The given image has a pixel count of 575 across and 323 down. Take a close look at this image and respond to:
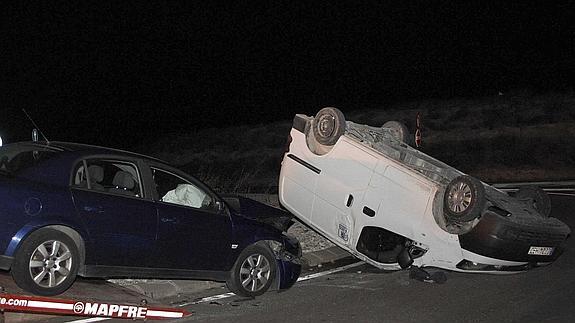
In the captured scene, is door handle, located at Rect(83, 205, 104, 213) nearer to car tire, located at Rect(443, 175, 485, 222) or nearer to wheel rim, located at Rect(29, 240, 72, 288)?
wheel rim, located at Rect(29, 240, 72, 288)

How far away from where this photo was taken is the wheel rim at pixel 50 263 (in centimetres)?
621

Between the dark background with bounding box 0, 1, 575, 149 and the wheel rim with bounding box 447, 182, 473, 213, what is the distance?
4057 cm

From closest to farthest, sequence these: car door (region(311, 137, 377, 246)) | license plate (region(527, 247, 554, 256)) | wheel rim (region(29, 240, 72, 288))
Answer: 1. wheel rim (region(29, 240, 72, 288))
2. license plate (region(527, 247, 554, 256))
3. car door (region(311, 137, 377, 246))

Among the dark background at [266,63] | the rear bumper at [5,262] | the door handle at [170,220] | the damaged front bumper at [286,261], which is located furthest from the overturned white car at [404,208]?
the dark background at [266,63]

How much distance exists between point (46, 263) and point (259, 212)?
2.79 meters

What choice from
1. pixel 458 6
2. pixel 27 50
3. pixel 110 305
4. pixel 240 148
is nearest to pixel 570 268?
pixel 110 305

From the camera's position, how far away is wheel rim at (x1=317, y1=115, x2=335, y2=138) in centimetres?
880

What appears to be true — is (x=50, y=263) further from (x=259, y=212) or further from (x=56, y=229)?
(x=259, y=212)

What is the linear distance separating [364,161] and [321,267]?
7.18 ft

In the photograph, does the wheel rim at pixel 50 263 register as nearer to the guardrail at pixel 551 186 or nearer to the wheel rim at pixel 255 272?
the wheel rim at pixel 255 272

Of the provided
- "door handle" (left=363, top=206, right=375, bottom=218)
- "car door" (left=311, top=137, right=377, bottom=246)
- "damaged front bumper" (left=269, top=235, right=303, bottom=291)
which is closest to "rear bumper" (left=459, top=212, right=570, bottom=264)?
"door handle" (left=363, top=206, right=375, bottom=218)

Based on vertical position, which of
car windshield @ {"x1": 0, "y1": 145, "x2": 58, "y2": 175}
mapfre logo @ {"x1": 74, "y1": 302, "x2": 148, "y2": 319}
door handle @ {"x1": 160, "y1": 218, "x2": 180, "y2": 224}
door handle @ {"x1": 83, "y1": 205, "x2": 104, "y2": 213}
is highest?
car windshield @ {"x1": 0, "y1": 145, "x2": 58, "y2": 175}

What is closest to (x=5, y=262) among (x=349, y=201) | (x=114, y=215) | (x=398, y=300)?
(x=114, y=215)

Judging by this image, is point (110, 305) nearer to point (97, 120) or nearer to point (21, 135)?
point (21, 135)
